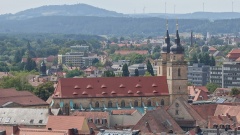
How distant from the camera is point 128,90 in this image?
9975cm

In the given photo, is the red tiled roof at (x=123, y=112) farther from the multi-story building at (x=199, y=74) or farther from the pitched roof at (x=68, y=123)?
the multi-story building at (x=199, y=74)

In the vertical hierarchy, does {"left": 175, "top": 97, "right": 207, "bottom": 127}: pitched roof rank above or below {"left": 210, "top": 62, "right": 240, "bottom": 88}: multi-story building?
above

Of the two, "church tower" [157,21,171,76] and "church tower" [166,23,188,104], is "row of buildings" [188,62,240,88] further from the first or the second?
"church tower" [166,23,188,104]

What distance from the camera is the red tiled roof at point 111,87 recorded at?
97.9 meters

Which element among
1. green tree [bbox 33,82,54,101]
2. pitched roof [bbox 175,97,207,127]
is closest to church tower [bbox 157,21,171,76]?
pitched roof [bbox 175,97,207,127]

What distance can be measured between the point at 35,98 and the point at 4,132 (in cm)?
3460

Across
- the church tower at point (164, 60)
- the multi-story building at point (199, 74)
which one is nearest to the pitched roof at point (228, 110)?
the church tower at point (164, 60)

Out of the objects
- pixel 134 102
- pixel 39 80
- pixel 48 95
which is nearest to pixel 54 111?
pixel 134 102

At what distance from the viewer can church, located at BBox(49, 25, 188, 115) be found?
321 feet

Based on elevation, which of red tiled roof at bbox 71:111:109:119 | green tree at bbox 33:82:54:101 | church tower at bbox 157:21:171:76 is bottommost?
green tree at bbox 33:82:54:101

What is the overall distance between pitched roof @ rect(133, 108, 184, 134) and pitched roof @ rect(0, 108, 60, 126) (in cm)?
905

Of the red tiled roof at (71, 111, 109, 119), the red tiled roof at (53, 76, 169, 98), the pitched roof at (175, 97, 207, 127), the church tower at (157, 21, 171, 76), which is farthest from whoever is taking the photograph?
the church tower at (157, 21, 171, 76)

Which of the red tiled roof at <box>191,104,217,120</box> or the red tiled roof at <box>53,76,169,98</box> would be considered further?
the red tiled roof at <box>53,76,169,98</box>

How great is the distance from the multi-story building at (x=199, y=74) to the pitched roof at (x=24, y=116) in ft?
336
